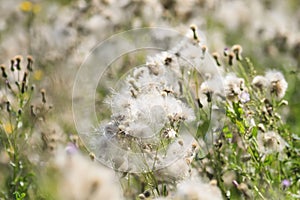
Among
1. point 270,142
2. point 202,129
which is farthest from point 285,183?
point 202,129

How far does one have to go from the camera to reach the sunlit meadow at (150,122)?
5.57 feet

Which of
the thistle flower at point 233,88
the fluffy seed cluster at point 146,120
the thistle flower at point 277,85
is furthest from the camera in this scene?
the thistle flower at point 277,85

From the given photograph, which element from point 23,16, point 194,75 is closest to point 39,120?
point 194,75

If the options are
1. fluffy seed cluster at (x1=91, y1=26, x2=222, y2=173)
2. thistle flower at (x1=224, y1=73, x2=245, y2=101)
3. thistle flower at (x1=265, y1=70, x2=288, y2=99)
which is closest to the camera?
fluffy seed cluster at (x1=91, y1=26, x2=222, y2=173)

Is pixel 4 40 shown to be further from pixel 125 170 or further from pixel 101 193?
pixel 101 193

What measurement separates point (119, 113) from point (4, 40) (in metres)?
2.18

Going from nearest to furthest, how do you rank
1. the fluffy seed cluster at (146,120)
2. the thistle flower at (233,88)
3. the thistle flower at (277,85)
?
the fluffy seed cluster at (146,120) → the thistle flower at (233,88) → the thistle flower at (277,85)

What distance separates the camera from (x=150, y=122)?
1.70 metres

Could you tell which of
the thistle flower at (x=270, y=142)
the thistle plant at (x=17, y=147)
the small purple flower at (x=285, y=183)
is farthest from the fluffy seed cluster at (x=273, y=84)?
the thistle plant at (x=17, y=147)

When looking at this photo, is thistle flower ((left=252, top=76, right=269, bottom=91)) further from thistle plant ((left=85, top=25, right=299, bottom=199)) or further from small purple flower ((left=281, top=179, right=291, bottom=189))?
small purple flower ((left=281, top=179, right=291, bottom=189))

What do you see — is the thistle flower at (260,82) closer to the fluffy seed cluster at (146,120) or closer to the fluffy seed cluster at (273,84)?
the fluffy seed cluster at (273,84)

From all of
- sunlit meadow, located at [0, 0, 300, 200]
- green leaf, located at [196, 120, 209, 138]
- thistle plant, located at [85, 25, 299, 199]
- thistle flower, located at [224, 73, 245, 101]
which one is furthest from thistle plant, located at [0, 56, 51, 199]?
thistle flower, located at [224, 73, 245, 101]

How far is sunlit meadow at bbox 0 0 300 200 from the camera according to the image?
5.57 feet

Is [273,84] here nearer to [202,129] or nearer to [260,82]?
[260,82]
